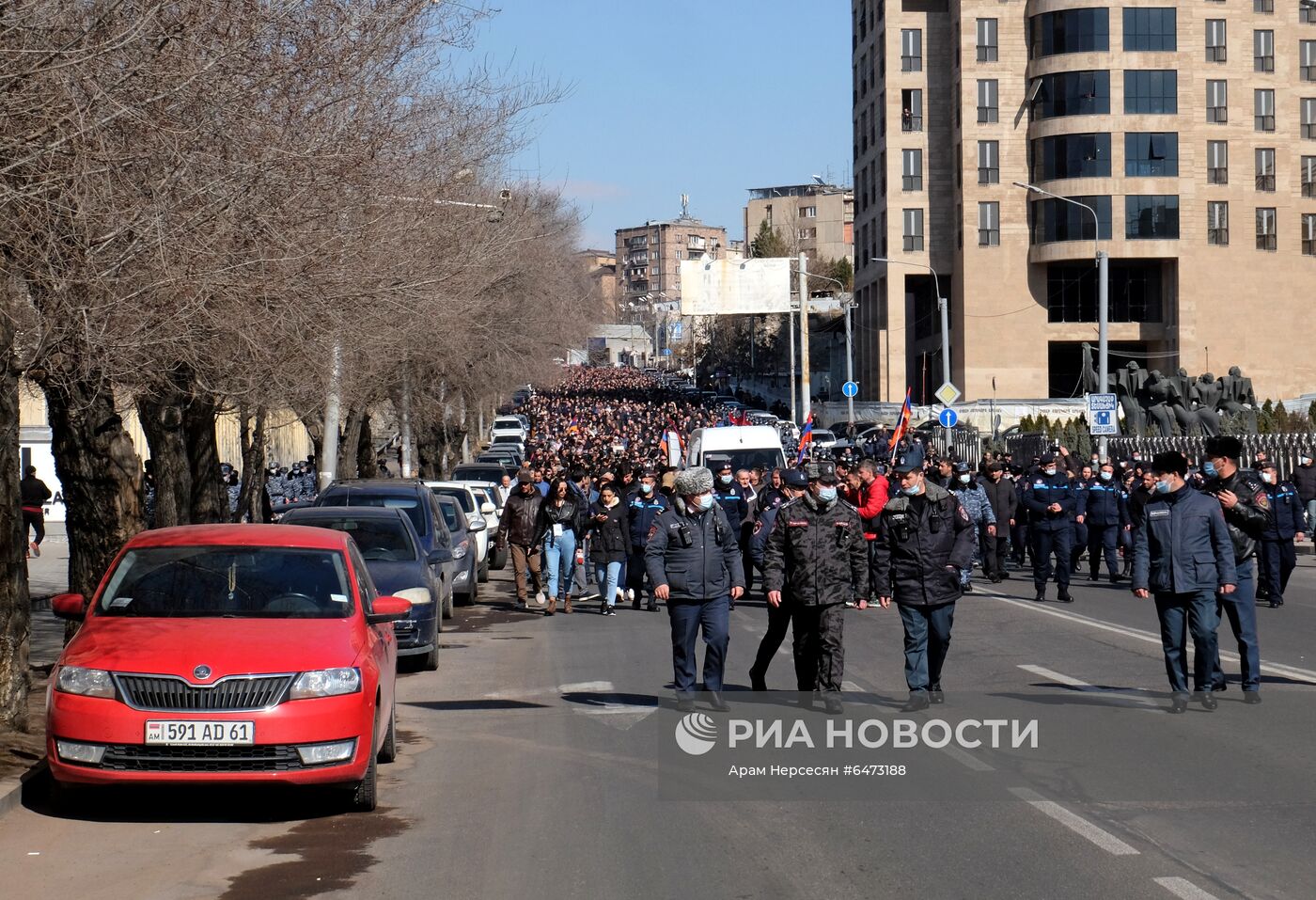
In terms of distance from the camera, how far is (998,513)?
25031 millimetres

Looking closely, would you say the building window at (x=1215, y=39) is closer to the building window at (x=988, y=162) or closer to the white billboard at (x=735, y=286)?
the building window at (x=988, y=162)

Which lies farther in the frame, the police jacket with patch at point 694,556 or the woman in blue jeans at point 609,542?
the woman in blue jeans at point 609,542

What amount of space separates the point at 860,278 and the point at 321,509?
70.4 meters

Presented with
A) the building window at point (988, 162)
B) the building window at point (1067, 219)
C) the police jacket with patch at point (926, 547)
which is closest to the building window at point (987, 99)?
the building window at point (988, 162)

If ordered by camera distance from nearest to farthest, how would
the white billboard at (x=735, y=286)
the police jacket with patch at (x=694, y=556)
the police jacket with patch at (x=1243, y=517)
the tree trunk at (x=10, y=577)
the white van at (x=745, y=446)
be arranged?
1. the tree trunk at (x=10, y=577)
2. the police jacket with patch at (x=694, y=556)
3. the police jacket with patch at (x=1243, y=517)
4. the white van at (x=745, y=446)
5. the white billboard at (x=735, y=286)

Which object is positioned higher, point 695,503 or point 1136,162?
point 1136,162

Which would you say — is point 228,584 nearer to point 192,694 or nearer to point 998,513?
point 192,694

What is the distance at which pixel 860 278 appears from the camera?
8388 cm

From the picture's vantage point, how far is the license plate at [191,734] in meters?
7.82

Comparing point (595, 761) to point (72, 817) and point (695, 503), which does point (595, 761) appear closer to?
point (695, 503)

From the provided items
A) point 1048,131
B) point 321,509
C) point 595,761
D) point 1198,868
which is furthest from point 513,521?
point 1048,131

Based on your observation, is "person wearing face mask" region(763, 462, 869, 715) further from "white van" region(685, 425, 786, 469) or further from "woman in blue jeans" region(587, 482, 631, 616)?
"white van" region(685, 425, 786, 469)

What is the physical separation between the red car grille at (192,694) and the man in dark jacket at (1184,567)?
20.9 feet

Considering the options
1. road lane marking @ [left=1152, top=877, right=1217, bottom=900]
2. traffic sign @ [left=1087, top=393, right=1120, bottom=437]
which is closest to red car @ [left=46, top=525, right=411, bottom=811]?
road lane marking @ [left=1152, top=877, right=1217, bottom=900]
